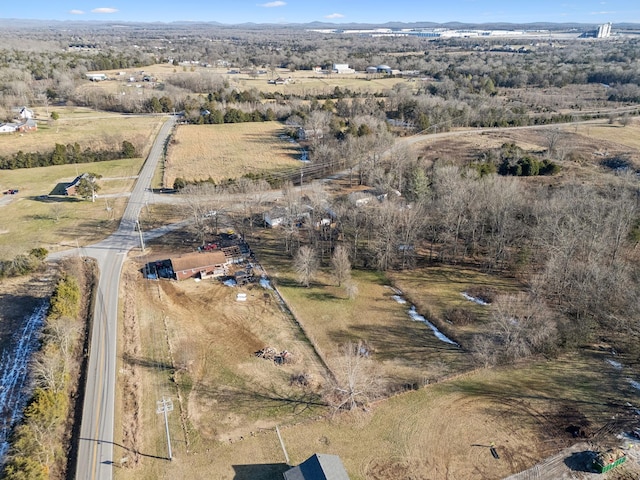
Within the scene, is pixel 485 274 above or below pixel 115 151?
below

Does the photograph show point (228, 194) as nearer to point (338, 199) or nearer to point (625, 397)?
point (338, 199)

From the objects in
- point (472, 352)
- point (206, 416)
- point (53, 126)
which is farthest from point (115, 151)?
point (472, 352)

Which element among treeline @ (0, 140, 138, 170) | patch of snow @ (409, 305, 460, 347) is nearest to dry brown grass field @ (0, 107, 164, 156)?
treeline @ (0, 140, 138, 170)

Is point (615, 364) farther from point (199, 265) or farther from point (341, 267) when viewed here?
point (199, 265)

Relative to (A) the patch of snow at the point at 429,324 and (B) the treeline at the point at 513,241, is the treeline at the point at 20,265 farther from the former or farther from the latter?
(A) the patch of snow at the point at 429,324

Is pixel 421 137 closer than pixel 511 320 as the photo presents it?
No

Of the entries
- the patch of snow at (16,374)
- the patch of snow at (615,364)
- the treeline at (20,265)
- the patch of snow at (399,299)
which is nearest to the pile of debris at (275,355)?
the patch of snow at (399,299)

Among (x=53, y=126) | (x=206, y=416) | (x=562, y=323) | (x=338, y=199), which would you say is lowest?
(x=206, y=416)
